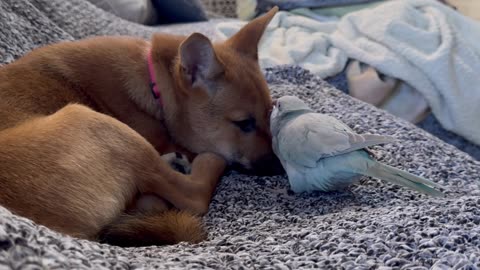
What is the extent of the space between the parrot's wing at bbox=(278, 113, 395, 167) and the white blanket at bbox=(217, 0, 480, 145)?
1.28 metres

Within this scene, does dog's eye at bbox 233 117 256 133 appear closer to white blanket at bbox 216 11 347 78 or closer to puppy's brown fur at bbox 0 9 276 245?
puppy's brown fur at bbox 0 9 276 245

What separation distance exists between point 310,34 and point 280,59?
0.40 m

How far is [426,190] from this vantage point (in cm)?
122

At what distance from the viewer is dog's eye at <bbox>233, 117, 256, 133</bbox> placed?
1586 millimetres

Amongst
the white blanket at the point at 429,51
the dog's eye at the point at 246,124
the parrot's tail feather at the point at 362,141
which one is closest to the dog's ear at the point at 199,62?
the dog's eye at the point at 246,124

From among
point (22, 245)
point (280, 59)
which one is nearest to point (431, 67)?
point (280, 59)

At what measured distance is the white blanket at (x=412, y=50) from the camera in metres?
2.41

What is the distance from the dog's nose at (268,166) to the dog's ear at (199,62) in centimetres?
25

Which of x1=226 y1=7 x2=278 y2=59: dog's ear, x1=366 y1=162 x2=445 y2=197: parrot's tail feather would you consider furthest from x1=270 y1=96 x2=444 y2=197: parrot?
x1=226 y1=7 x2=278 y2=59: dog's ear

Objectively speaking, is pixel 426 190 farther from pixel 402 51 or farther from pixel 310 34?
pixel 310 34

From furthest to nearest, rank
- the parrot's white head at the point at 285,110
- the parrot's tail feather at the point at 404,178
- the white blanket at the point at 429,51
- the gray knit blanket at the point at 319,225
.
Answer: the white blanket at the point at 429,51 → the parrot's white head at the point at 285,110 → the parrot's tail feather at the point at 404,178 → the gray knit blanket at the point at 319,225

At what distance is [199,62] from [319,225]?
2.26ft

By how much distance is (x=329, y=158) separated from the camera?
1254 millimetres

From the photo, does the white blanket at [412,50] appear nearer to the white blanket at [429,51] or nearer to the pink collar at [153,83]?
the white blanket at [429,51]
